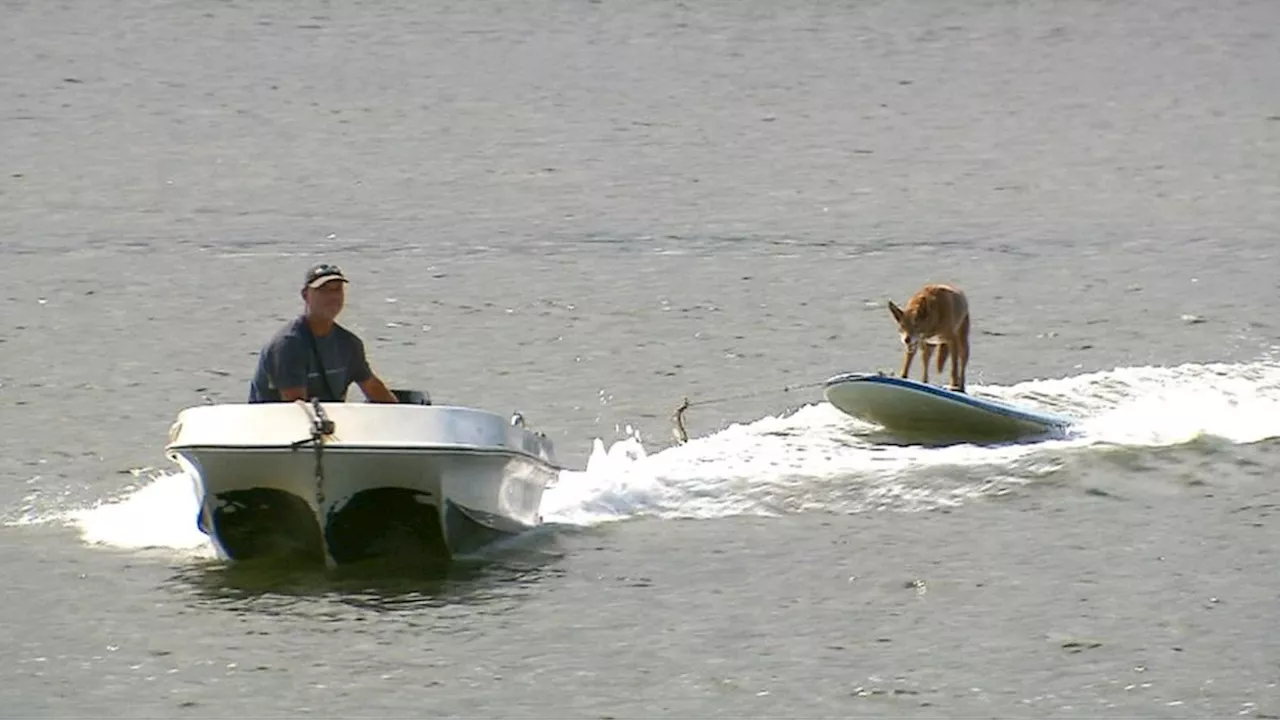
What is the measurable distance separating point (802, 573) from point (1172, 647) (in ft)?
6.96

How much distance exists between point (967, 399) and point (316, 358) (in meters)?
4.27

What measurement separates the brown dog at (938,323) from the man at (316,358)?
3614 millimetres

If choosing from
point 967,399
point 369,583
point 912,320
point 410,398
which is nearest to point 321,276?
point 410,398

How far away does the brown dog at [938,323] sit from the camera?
16.3 metres

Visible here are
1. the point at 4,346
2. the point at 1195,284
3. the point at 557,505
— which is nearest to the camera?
the point at 557,505

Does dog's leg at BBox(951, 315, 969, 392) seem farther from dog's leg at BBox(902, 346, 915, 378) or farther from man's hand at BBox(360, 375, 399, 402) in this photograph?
man's hand at BBox(360, 375, 399, 402)

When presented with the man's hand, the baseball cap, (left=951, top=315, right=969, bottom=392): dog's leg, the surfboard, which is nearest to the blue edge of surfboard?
the surfboard

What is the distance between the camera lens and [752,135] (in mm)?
32094

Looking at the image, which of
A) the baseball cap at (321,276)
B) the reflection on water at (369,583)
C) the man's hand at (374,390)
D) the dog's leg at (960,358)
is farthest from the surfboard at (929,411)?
the baseball cap at (321,276)

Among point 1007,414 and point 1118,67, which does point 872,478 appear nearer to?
point 1007,414

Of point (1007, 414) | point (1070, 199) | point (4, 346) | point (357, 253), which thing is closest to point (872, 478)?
point (1007, 414)

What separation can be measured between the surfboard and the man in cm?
333

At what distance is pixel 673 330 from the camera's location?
2108cm

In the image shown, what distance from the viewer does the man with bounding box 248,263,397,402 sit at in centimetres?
1380
